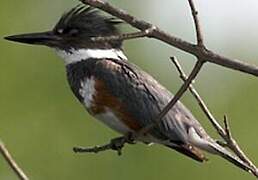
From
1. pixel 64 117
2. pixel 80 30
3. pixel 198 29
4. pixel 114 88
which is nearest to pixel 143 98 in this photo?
pixel 114 88

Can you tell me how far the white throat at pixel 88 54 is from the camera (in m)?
4.80

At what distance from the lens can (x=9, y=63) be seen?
1270cm

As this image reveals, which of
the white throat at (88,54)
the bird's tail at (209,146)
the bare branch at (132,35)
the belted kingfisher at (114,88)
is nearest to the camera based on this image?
the bare branch at (132,35)

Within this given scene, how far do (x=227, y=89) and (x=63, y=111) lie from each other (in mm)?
2282

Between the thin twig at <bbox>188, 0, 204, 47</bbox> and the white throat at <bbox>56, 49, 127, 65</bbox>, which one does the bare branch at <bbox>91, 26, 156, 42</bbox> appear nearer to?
the thin twig at <bbox>188, 0, 204, 47</bbox>

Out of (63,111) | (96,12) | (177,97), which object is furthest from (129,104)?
(63,111)

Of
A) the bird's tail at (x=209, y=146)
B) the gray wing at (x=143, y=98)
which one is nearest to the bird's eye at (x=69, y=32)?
the gray wing at (x=143, y=98)

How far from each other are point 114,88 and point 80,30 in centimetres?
46

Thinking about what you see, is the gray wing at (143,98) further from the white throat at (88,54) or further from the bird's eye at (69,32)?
the bird's eye at (69,32)

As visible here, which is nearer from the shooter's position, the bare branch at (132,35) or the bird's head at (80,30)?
the bare branch at (132,35)

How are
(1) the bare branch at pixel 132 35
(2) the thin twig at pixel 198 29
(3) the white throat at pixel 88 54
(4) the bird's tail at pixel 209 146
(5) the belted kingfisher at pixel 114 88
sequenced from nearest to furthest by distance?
1. (1) the bare branch at pixel 132 35
2. (2) the thin twig at pixel 198 29
3. (4) the bird's tail at pixel 209 146
4. (5) the belted kingfisher at pixel 114 88
5. (3) the white throat at pixel 88 54

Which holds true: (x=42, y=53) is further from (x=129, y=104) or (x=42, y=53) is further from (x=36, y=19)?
(x=129, y=104)

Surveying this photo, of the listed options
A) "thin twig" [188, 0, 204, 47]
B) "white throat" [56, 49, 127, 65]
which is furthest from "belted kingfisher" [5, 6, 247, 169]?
"thin twig" [188, 0, 204, 47]

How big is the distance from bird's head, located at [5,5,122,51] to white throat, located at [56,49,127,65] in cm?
2
